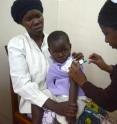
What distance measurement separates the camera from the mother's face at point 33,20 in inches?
75.1

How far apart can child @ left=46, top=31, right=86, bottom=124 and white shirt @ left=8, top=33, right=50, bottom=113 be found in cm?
9

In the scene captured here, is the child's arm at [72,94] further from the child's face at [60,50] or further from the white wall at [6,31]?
the white wall at [6,31]

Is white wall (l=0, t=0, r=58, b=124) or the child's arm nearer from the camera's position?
the child's arm

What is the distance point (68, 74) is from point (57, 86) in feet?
0.43

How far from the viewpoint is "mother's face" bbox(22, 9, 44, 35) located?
1.91 m

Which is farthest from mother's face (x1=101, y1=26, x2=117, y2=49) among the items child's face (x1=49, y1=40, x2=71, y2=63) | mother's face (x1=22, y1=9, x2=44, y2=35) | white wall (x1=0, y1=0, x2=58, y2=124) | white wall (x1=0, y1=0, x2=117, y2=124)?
white wall (x1=0, y1=0, x2=58, y2=124)

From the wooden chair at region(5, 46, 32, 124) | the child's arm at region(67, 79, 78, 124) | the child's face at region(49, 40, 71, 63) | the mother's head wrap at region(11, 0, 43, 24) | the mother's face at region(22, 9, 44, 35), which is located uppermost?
the mother's head wrap at region(11, 0, 43, 24)

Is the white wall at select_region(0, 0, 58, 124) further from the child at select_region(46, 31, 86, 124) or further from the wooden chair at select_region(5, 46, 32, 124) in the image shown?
the child at select_region(46, 31, 86, 124)

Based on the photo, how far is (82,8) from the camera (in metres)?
2.45

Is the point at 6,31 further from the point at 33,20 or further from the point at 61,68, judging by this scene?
the point at 61,68

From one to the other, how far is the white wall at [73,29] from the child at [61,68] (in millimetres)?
590

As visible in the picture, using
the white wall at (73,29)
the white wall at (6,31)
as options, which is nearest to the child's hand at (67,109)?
the white wall at (73,29)

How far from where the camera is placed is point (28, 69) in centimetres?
193

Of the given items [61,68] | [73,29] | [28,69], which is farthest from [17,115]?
[73,29]
